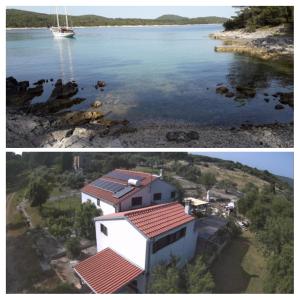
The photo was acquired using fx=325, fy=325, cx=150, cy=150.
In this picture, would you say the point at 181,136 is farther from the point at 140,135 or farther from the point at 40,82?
the point at 40,82

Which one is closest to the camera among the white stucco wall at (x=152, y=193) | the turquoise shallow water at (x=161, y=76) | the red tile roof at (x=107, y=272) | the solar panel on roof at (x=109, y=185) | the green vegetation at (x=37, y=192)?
the red tile roof at (x=107, y=272)

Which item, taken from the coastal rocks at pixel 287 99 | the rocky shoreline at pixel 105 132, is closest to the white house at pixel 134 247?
the rocky shoreline at pixel 105 132

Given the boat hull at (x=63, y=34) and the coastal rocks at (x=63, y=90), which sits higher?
the boat hull at (x=63, y=34)

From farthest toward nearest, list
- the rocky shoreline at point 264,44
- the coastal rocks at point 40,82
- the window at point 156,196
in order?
the rocky shoreline at point 264,44 → the coastal rocks at point 40,82 → the window at point 156,196

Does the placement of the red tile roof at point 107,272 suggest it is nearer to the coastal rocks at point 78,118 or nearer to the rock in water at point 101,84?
the coastal rocks at point 78,118

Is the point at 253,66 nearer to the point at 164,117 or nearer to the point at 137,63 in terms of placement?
the point at 137,63

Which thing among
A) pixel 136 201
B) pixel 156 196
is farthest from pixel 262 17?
pixel 136 201
